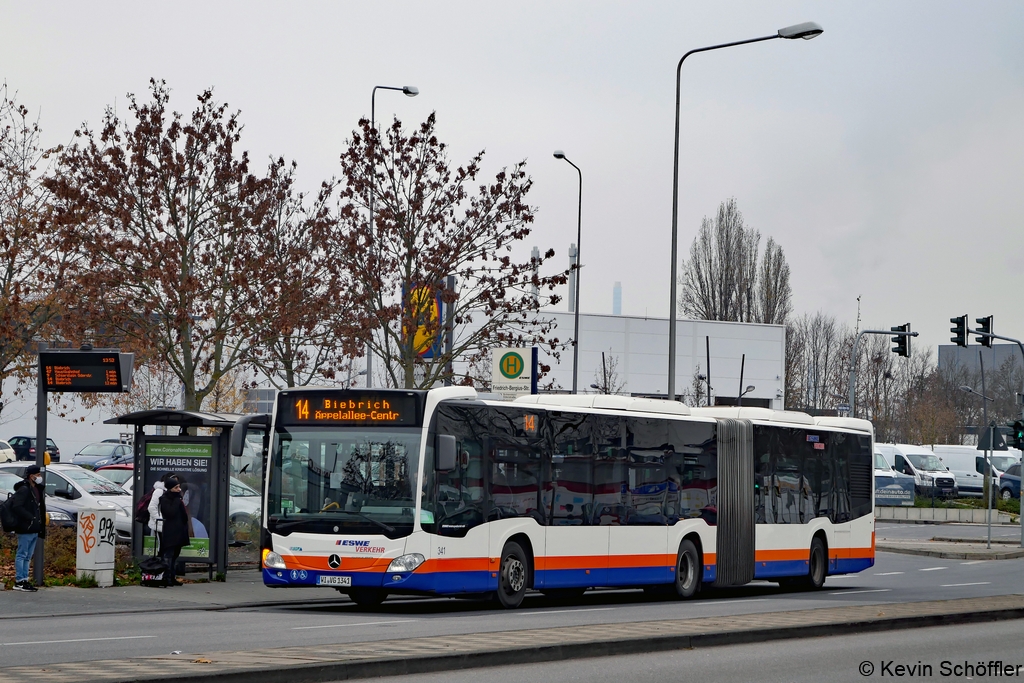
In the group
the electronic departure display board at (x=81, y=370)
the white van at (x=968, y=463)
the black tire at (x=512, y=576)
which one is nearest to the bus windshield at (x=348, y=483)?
the black tire at (x=512, y=576)

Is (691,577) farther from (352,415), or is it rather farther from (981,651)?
(981,651)

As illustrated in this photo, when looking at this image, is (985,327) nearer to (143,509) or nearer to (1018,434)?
(1018,434)

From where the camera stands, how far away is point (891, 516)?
49688 mm

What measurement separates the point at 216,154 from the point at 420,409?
1590 centimetres

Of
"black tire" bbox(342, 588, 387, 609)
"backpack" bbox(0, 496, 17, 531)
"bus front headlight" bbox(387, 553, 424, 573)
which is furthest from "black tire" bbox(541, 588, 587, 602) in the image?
"backpack" bbox(0, 496, 17, 531)

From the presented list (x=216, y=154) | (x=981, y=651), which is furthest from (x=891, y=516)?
(x=981, y=651)

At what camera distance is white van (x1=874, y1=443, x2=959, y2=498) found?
56109 mm

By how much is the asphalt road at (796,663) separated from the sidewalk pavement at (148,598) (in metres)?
A: 7.82

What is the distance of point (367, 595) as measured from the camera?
1781 cm

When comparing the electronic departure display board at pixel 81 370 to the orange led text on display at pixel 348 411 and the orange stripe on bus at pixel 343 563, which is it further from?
the orange stripe on bus at pixel 343 563

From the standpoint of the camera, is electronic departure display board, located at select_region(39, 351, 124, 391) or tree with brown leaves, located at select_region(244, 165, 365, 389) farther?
tree with brown leaves, located at select_region(244, 165, 365, 389)

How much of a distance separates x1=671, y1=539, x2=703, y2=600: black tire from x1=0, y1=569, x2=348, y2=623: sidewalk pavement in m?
5.03

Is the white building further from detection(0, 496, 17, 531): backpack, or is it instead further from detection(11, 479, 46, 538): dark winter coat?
detection(0, 496, 17, 531): backpack

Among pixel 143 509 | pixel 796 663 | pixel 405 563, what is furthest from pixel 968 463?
pixel 796 663
